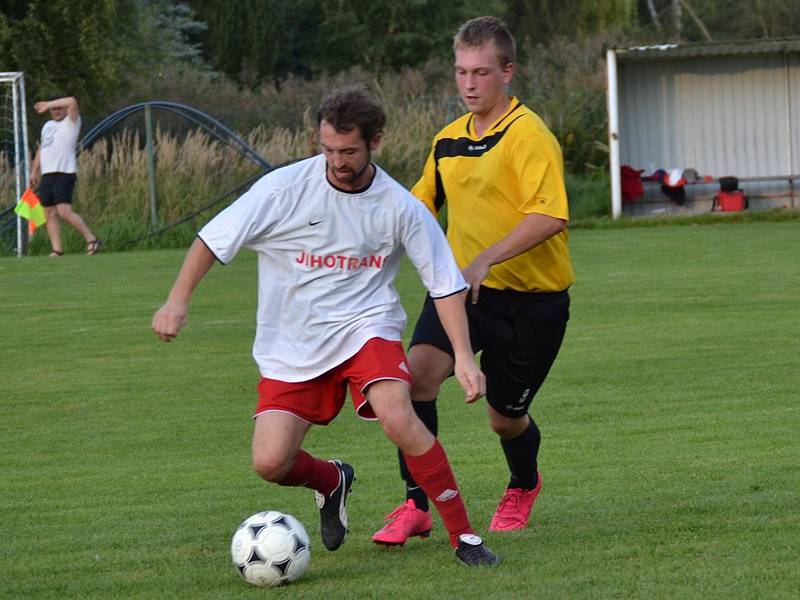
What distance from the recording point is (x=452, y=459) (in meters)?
7.25

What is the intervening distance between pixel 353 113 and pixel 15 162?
56.8ft

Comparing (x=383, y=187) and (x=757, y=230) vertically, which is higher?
(x=383, y=187)

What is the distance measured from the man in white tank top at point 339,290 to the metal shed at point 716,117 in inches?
782

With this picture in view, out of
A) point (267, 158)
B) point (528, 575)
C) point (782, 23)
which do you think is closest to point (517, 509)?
point (528, 575)

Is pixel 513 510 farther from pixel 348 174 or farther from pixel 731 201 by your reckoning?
pixel 731 201

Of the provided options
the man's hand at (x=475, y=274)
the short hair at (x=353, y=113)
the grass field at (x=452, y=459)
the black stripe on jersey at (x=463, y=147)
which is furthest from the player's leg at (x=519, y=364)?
the short hair at (x=353, y=113)

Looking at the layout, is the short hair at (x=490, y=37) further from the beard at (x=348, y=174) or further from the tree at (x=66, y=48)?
the tree at (x=66, y=48)

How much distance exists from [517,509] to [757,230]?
51.3 feet

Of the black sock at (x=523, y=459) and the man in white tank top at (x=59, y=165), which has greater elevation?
the man in white tank top at (x=59, y=165)

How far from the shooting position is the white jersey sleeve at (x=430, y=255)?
16.4 ft

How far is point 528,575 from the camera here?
484cm

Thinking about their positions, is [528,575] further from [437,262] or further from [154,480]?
[154,480]

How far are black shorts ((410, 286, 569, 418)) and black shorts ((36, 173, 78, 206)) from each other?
46.1 ft

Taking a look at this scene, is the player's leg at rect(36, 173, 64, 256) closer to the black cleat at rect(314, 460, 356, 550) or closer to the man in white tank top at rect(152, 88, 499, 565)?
the black cleat at rect(314, 460, 356, 550)
